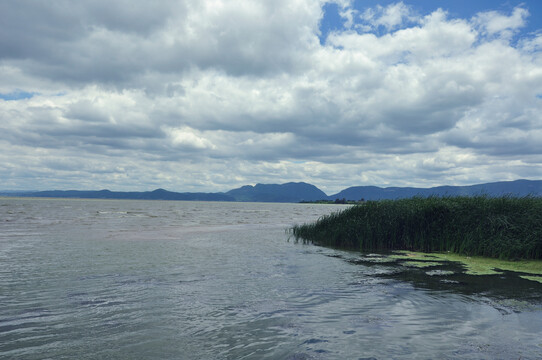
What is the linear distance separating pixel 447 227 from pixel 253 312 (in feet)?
56.3

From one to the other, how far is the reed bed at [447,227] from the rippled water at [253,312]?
6079 millimetres

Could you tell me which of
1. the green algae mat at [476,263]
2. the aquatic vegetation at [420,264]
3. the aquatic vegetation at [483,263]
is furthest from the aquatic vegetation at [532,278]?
the aquatic vegetation at [420,264]

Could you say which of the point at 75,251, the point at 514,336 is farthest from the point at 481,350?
the point at 75,251

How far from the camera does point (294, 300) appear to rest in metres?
11.1

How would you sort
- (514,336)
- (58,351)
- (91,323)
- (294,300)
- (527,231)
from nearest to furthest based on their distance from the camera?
1. (58,351)
2. (514,336)
3. (91,323)
4. (294,300)
5. (527,231)

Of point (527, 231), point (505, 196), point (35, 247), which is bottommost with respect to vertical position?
point (35, 247)

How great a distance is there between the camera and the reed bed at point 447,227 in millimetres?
18969

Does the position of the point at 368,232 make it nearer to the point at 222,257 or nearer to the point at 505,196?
the point at 505,196

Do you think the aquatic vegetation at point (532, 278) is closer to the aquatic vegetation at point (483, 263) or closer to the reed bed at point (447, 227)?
the aquatic vegetation at point (483, 263)

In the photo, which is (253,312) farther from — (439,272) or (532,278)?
(532,278)

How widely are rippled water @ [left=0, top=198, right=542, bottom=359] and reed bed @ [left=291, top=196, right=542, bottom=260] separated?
6079 millimetres

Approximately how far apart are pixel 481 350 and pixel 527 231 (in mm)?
15063

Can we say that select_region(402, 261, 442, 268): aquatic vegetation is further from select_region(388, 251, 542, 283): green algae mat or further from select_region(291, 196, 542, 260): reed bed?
select_region(291, 196, 542, 260): reed bed

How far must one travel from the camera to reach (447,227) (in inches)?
871
